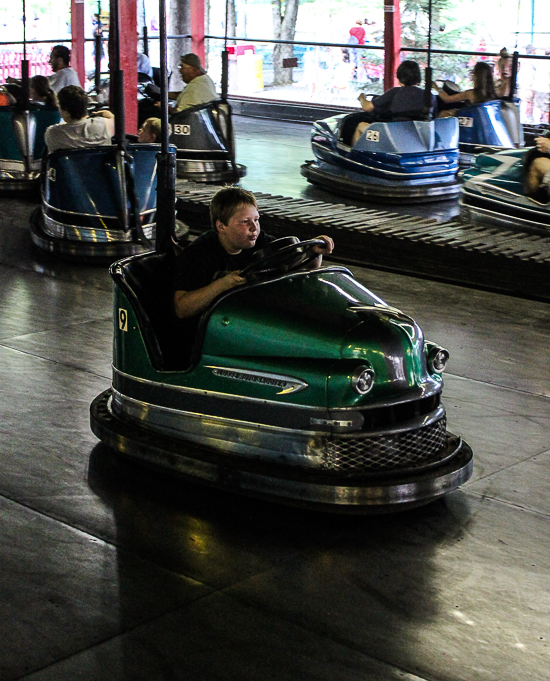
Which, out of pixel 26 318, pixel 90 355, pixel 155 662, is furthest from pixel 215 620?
pixel 26 318

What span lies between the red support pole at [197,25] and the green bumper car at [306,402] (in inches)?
498

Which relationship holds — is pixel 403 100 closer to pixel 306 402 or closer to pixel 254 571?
pixel 306 402

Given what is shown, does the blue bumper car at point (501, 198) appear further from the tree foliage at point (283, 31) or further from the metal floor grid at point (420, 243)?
the tree foliage at point (283, 31)

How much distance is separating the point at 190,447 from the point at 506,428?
1185 millimetres

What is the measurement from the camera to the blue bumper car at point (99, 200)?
5809 millimetres

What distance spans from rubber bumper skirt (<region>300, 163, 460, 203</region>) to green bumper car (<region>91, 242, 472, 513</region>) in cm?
524

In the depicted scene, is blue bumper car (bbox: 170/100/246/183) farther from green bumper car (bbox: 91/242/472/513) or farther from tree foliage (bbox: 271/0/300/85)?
tree foliage (bbox: 271/0/300/85)

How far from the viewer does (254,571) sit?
7.80ft

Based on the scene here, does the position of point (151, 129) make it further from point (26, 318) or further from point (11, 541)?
point (11, 541)

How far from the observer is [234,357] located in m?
2.70

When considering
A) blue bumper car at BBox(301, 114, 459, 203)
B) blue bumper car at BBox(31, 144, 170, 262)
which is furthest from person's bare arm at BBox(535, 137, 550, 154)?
blue bumper car at BBox(31, 144, 170, 262)

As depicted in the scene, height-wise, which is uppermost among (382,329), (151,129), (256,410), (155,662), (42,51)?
(42,51)

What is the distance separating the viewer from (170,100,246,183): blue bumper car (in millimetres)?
8484

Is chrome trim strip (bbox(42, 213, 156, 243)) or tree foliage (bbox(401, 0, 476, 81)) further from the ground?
tree foliage (bbox(401, 0, 476, 81))
